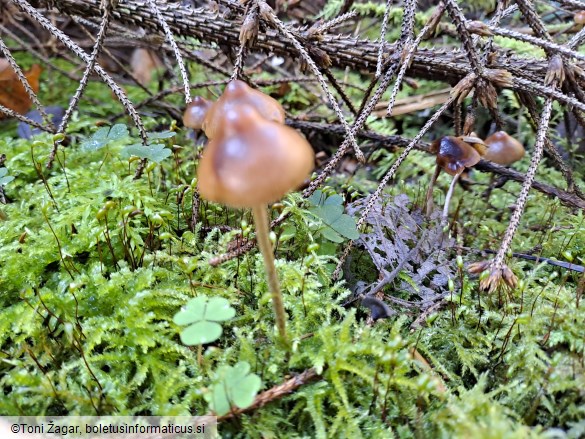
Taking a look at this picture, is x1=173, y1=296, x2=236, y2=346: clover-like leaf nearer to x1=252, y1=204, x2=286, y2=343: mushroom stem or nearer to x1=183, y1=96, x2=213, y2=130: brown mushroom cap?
x1=252, y1=204, x2=286, y2=343: mushroom stem

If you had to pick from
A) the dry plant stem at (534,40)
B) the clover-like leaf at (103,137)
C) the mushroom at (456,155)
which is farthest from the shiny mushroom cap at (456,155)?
the clover-like leaf at (103,137)

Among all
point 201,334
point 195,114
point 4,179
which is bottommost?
point 201,334

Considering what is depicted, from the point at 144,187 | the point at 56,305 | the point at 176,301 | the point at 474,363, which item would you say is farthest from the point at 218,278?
the point at 474,363

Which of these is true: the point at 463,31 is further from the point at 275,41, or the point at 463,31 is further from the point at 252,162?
the point at 252,162

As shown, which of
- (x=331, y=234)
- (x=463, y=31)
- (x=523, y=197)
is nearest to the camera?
(x=523, y=197)

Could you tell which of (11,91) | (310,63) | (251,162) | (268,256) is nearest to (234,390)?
(268,256)

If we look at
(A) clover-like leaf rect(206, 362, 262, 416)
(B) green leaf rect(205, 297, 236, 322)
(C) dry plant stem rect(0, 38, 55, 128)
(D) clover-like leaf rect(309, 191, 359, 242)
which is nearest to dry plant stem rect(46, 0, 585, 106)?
(C) dry plant stem rect(0, 38, 55, 128)
